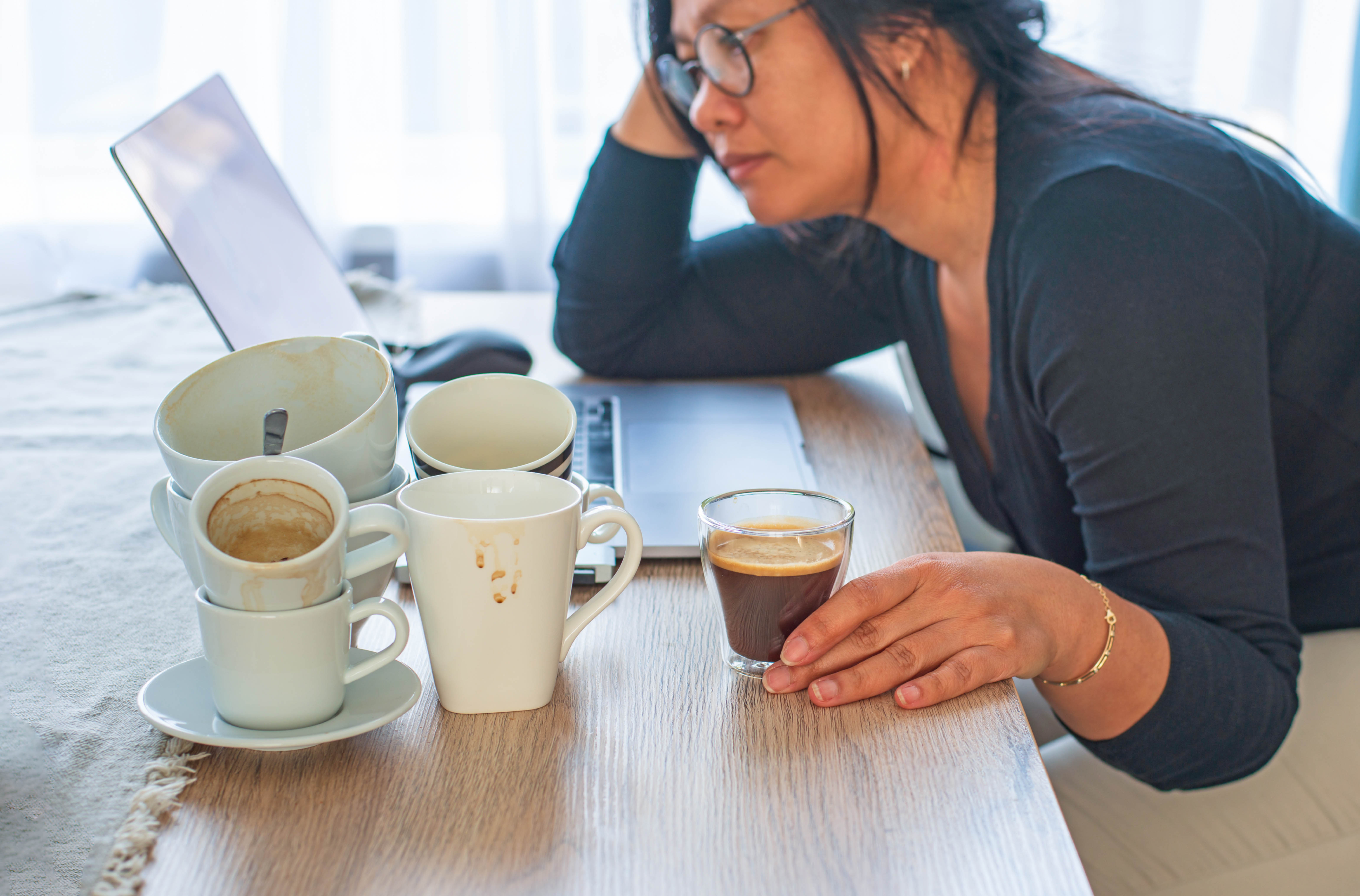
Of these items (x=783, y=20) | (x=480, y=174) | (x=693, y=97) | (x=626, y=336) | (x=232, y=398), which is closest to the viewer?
(x=232, y=398)

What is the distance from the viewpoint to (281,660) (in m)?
0.46

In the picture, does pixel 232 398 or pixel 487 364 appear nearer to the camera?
pixel 232 398

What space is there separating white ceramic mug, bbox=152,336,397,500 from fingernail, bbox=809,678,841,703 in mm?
267

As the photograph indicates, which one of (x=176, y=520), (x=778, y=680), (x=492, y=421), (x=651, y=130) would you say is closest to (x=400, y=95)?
(x=651, y=130)

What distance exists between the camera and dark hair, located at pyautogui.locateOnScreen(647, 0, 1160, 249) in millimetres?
904

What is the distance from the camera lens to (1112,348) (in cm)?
71

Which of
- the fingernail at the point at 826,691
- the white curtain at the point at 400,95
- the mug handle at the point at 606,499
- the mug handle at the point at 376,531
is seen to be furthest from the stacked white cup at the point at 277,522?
the white curtain at the point at 400,95

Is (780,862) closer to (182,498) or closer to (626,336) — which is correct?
(182,498)

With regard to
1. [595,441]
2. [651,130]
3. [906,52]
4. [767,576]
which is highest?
[906,52]

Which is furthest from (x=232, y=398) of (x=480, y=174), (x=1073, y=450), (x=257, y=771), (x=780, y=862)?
(x=480, y=174)

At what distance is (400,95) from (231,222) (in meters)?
1.26

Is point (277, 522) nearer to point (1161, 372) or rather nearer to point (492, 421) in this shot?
point (492, 421)

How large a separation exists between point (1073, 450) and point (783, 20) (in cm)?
47

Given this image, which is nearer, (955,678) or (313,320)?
(955,678)
